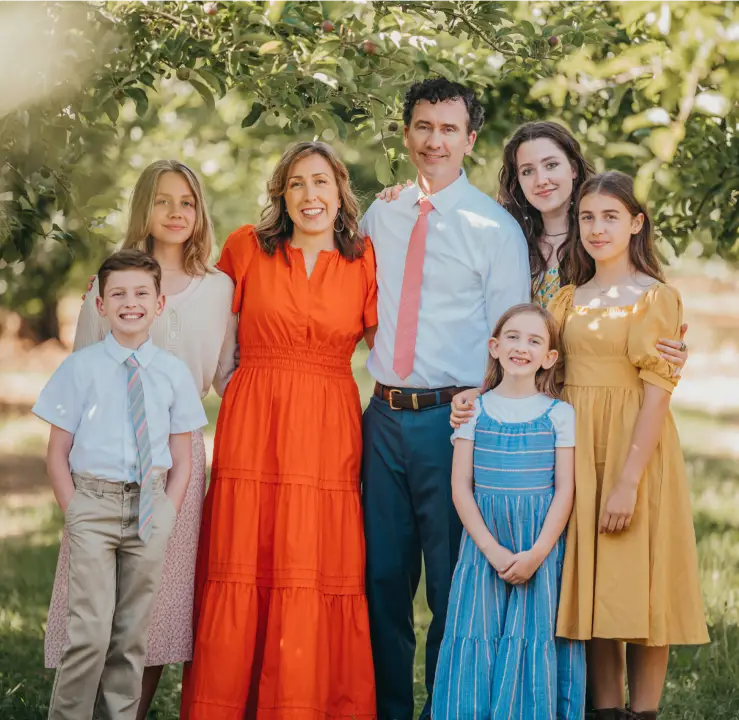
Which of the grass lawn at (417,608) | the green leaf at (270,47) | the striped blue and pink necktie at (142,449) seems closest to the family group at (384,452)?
the striped blue and pink necktie at (142,449)

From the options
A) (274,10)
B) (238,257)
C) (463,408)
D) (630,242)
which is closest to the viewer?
(274,10)

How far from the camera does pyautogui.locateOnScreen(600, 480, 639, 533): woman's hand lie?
11.4ft

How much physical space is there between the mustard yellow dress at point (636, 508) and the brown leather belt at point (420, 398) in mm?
440

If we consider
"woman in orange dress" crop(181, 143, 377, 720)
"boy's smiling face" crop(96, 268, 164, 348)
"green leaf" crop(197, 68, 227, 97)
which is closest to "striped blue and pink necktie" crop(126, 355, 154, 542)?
"boy's smiling face" crop(96, 268, 164, 348)

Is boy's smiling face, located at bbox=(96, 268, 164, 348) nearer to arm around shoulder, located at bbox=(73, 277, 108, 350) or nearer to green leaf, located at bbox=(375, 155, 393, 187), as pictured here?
arm around shoulder, located at bbox=(73, 277, 108, 350)

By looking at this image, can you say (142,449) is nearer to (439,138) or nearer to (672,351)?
(439,138)

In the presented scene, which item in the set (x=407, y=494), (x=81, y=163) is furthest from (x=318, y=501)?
(x=81, y=163)

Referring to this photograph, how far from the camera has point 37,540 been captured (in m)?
7.94

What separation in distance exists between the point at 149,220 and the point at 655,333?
176 centimetres

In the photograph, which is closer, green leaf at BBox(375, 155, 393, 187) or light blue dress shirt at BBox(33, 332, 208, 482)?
light blue dress shirt at BBox(33, 332, 208, 482)

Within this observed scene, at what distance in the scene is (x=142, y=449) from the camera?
3381mm

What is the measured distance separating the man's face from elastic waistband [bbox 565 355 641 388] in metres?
0.86

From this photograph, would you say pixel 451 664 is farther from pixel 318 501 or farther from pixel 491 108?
pixel 491 108

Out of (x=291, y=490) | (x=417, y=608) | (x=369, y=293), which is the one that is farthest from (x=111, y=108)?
(x=417, y=608)
